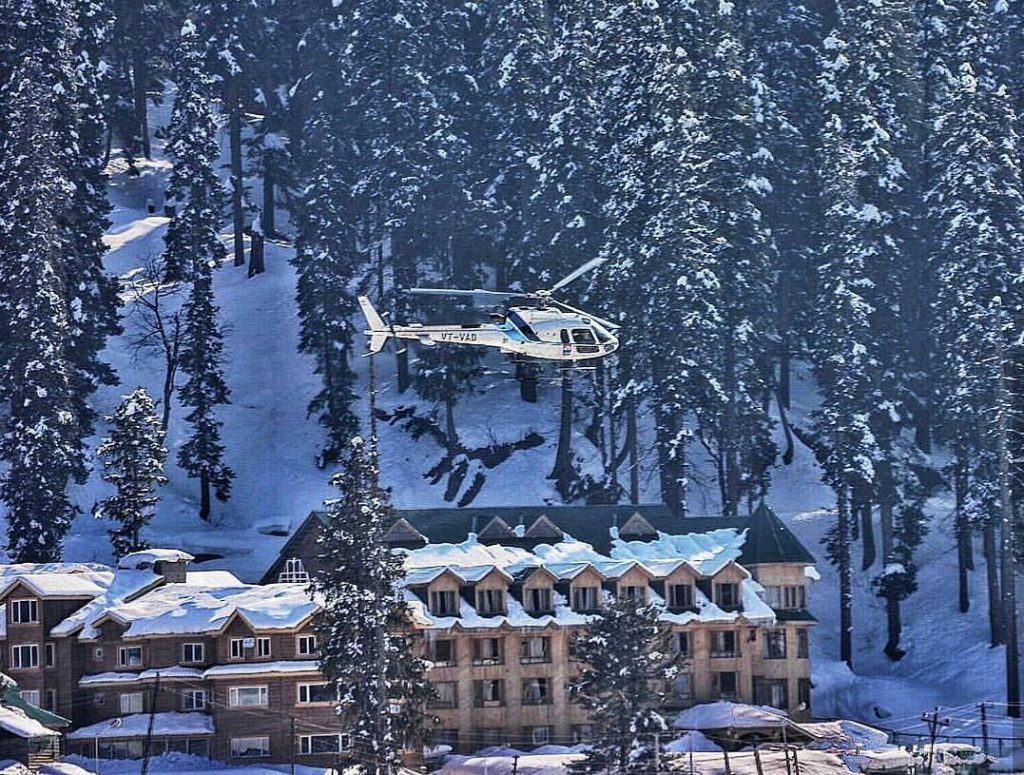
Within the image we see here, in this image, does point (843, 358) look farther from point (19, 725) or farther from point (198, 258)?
point (19, 725)

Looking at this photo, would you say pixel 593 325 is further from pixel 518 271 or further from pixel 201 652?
pixel 518 271

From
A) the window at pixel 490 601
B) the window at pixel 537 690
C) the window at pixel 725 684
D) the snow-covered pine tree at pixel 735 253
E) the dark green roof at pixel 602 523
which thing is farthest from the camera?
the snow-covered pine tree at pixel 735 253

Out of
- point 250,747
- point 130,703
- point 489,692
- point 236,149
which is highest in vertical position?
point 236,149

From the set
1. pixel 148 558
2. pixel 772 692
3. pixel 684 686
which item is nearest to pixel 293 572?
pixel 148 558

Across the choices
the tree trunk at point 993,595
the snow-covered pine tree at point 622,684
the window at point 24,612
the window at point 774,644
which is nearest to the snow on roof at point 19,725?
the window at point 24,612

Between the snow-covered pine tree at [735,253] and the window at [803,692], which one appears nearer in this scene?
the window at [803,692]

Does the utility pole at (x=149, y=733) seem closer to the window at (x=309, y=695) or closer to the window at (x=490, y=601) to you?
the window at (x=309, y=695)

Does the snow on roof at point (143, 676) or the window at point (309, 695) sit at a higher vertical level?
the snow on roof at point (143, 676)

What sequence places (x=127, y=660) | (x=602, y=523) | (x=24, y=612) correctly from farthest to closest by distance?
(x=602, y=523) → (x=24, y=612) → (x=127, y=660)

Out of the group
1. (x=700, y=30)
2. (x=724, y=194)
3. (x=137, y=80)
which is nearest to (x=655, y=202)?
(x=724, y=194)
